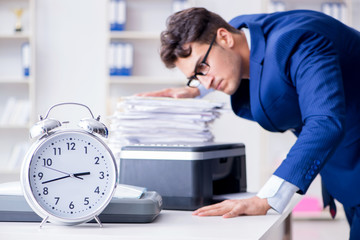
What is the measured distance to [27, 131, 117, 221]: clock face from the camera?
1.03 meters

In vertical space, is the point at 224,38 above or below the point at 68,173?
above

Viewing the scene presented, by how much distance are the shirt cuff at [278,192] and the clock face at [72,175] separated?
35 cm

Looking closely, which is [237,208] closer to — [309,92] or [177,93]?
[309,92]

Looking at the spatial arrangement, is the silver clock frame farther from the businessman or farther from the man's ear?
the man's ear

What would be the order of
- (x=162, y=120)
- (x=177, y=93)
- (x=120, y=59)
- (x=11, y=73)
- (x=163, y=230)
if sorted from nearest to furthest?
(x=163, y=230) < (x=162, y=120) < (x=177, y=93) < (x=120, y=59) < (x=11, y=73)

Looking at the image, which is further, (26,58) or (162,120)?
(26,58)

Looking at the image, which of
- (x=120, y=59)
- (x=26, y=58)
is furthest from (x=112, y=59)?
(x=26, y=58)

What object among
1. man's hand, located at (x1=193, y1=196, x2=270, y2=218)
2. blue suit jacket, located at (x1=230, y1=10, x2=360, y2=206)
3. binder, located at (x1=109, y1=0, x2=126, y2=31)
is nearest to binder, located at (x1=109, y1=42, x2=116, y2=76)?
binder, located at (x1=109, y1=0, x2=126, y2=31)

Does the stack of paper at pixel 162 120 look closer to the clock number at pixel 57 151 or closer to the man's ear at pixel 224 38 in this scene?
the man's ear at pixel 224 38

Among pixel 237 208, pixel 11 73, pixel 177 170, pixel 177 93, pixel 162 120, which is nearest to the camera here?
pixel 237 208

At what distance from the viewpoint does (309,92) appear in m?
1.21

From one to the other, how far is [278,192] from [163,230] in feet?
0.99

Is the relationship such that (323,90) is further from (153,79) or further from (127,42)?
(127,42)

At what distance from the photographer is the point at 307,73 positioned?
4.05 ft
